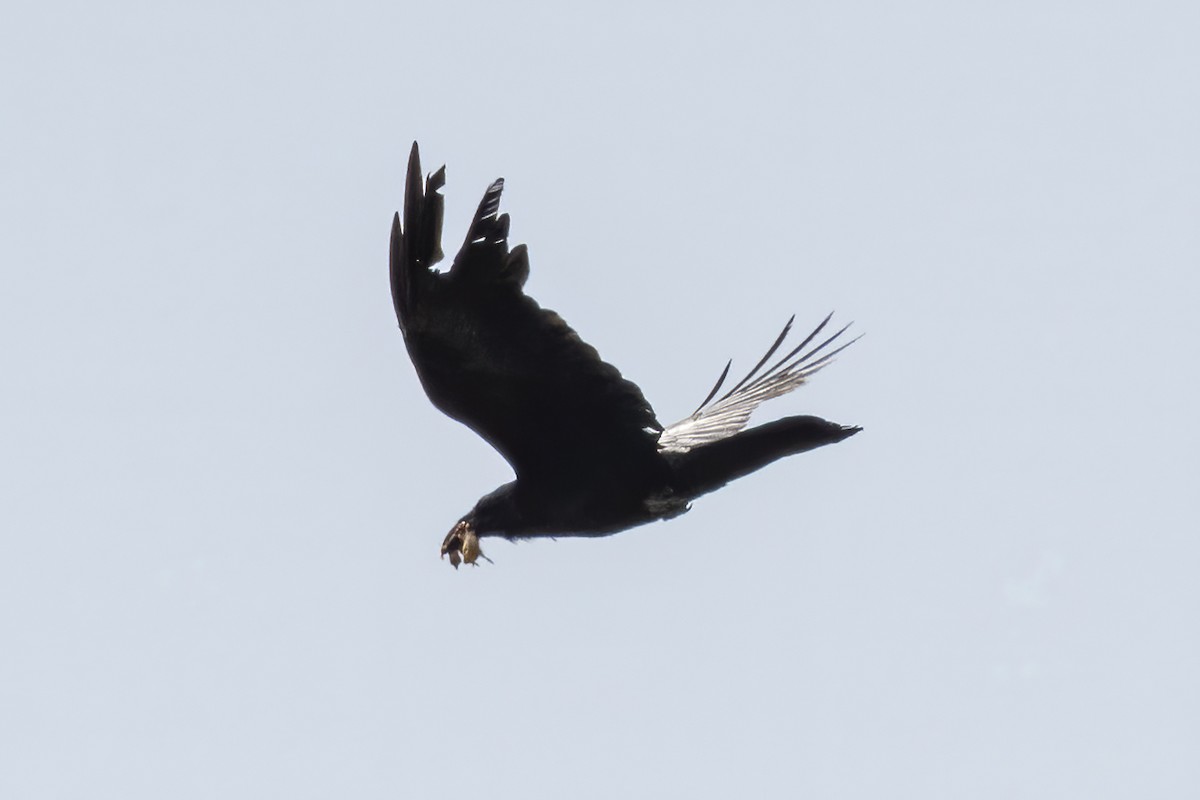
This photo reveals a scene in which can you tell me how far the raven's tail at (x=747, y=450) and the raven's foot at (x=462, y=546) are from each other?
4.84ft

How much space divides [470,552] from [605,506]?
1.05 meters

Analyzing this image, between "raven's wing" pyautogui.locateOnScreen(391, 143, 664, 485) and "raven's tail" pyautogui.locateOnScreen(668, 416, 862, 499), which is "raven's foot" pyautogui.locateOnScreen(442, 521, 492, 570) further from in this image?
"raven's tail" pyautogui.locateOnScreen(668, 416, 862, 499)

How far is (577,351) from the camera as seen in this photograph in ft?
38.2

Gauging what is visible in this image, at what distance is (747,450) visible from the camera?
1190 cm

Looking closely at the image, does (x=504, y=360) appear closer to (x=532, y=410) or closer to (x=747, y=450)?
(x=532, y=410)

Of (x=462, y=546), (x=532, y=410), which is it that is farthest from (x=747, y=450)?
(x=462, y=546)

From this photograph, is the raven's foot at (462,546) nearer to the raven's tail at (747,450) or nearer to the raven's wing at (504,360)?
the raven's wing at (504,360)

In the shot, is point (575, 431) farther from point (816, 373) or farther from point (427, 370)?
point (816, 373)

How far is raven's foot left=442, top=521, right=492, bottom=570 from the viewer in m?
13.0

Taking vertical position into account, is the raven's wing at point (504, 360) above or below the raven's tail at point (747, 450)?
above

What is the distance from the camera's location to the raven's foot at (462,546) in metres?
13.0

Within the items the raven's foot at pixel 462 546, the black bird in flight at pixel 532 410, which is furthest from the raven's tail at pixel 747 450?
the raven's foot at pixel 462 546

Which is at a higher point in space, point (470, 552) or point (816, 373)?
point (816, 373)

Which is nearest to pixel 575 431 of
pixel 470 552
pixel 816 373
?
pixel 470 552
